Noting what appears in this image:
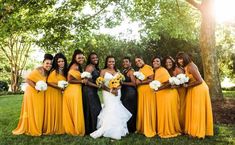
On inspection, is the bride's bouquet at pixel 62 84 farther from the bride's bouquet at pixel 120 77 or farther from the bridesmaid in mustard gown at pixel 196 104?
the bridesmaid in mustard gown at pixel 196 104

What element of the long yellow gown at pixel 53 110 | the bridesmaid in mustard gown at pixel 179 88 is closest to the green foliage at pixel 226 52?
the bridesmaid in mustard gown at pixel 179 88

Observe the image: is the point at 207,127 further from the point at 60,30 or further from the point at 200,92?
the point at 60,30

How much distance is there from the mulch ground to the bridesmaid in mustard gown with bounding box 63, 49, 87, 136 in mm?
5348

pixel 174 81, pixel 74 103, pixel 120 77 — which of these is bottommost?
pixel 74 103

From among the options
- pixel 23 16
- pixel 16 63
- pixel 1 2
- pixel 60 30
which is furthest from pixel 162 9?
pixel 16 63

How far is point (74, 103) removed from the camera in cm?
1134

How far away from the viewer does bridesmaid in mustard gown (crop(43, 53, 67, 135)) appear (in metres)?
11.6

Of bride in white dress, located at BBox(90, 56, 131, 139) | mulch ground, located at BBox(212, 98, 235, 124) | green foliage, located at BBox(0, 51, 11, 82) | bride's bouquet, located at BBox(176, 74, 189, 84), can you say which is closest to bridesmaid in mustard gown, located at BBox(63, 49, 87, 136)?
bride in white dress, located at BBox(90, 56, 131, 139)

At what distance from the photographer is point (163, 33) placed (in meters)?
30.5

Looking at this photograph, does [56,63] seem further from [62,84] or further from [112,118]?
[112,118]

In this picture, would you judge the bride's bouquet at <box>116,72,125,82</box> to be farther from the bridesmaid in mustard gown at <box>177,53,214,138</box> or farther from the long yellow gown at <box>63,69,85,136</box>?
the bridesmaid in mustard gown at <box>177,53,214,138</box>

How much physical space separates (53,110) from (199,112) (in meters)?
4.42

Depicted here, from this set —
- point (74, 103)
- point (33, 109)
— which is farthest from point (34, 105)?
point (74, 103)

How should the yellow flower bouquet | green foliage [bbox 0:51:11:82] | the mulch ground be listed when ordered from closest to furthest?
the yellow flower bouquet < the mulch ground < green foliage [bbox 0:51:11:82]
